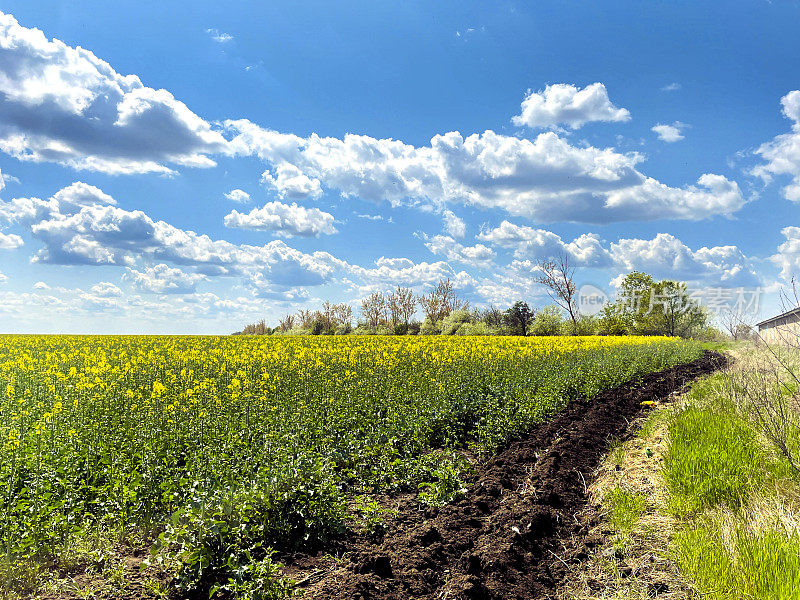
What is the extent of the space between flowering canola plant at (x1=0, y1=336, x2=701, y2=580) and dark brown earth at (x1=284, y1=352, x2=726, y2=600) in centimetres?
53

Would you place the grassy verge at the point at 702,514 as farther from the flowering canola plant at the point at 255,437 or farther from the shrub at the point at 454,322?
the shrub at the point at 454,322

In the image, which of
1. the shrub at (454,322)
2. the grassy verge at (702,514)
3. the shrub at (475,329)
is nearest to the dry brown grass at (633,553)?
the grassy verge at (702,514)

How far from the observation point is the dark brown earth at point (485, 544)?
4.14 meters

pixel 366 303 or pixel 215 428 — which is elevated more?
pixel 366 303

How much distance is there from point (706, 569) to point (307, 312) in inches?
2491

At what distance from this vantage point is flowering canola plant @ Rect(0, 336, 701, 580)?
517cm

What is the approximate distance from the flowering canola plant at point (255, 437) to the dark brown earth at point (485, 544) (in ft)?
1.74

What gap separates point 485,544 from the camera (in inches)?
189

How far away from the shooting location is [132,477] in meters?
5.89

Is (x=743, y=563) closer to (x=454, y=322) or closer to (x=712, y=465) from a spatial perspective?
(x=712, y=465)

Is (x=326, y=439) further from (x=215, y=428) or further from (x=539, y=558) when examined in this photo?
(x=539, y=558)

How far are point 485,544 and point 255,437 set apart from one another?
13.8 feet

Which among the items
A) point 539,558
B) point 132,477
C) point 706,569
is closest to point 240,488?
point 132,477

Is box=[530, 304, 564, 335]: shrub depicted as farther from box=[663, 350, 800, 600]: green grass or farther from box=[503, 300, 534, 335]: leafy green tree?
box=[663, 350, 800, 600]: green grass
